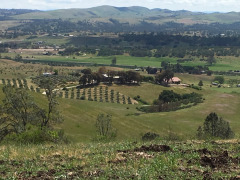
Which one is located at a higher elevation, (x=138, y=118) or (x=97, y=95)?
(x=138, y=118)

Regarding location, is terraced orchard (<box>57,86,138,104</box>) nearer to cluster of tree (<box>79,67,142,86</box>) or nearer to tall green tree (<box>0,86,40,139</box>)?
cluster of tree (<box>79,67,142,86</box>)

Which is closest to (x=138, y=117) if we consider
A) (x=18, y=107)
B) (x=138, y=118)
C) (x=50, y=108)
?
(x=138, y=118)

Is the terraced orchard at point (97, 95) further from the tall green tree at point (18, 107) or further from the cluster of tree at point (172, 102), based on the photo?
the tall green tree at point (18, 107)

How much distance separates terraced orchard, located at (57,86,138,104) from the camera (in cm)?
12197

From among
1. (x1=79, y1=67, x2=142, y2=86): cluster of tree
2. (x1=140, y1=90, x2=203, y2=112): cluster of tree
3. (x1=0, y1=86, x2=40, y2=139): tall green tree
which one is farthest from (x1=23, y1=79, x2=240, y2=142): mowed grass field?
(x1=79, y1=67, x2=142, y2=86): cluster of tree

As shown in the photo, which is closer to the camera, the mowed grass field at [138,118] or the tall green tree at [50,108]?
the tall green tree at [50,108]

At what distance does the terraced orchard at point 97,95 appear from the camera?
121975 mm

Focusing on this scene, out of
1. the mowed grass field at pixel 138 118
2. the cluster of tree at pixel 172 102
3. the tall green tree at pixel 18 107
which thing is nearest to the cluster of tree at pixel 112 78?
the mowed grass field at pixel 138 118

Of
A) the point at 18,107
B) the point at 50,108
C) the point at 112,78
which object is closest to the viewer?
the point at 18,107

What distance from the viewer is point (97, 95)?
127625 millimetres

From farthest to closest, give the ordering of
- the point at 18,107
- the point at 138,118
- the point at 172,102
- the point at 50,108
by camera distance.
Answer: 1. the point at 172,102
2. the point at 138,118
3. the point at 50,108
4. the point at 18,107

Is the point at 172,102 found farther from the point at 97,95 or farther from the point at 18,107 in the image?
the point at 18,107

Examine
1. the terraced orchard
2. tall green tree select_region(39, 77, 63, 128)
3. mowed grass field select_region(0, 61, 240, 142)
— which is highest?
tall green tree select_region(39, 77, 63, 128)

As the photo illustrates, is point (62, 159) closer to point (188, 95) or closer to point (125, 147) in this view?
point (125, 147)
